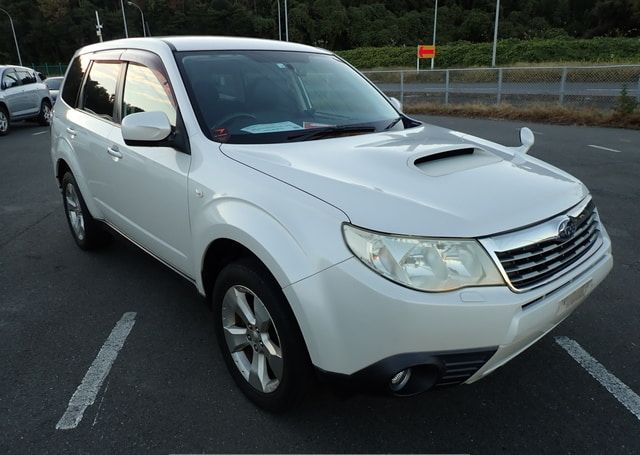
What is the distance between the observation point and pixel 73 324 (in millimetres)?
3422

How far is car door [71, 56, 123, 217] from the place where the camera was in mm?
3592

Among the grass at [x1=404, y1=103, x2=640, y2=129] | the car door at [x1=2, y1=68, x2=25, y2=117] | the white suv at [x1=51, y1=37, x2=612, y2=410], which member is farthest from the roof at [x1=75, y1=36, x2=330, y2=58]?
the car door at [x1=2, y1=68, x2=25, y2=117]

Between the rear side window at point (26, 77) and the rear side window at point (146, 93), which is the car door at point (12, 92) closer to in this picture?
the rear side window at point (26, 77)

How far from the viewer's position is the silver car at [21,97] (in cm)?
1326

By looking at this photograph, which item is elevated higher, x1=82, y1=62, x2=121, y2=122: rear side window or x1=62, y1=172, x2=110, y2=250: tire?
x1=82, y1=62, x2=121, y2=122: rear side window

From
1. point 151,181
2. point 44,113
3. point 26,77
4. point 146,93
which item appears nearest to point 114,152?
point 146,93

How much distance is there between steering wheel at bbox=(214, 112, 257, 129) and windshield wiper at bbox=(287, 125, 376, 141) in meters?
0.31

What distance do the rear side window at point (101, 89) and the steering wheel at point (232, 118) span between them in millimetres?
1179

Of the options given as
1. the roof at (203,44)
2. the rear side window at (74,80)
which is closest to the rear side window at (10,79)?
the rear side window at (74,80)

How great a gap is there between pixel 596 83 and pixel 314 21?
63.3m

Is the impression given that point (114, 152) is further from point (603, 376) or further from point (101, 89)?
point (603, 376)

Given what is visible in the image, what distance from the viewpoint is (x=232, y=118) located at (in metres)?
2.87

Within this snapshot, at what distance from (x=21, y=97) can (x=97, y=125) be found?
40.7 feet

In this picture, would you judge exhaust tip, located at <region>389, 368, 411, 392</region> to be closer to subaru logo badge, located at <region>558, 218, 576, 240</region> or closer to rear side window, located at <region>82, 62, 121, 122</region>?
subaru logo badge, located at <region>558, 218, 576, 240</region>
